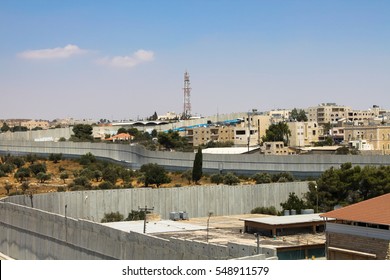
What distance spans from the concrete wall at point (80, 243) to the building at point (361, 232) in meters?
2.07

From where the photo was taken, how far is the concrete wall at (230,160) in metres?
46.8

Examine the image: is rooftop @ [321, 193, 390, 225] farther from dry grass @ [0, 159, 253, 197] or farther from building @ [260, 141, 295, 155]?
building @ [260, 141, 295, 155]

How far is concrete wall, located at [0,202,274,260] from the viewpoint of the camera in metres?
19.8

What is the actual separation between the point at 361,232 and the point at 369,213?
1.56ft

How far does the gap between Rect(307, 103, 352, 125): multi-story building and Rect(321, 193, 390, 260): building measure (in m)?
134

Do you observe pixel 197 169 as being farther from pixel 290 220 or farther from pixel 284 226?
pixel 284 226

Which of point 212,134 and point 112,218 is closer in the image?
point 112,218

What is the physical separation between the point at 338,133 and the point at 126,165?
184 ft

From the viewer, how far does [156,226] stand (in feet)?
94.4

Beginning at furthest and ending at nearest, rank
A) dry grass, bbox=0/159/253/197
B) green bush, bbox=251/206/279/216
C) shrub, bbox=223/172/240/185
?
1. dry grass, bbox=0/159/253/197
2. shrub, bbox=223/172/240/185
3. green bush, bbox=251/206/279/216

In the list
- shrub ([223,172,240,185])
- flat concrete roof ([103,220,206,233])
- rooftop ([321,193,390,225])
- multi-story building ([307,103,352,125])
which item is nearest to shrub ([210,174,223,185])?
shrub ([223,172,240,185])

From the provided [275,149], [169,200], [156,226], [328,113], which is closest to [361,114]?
[328,113]

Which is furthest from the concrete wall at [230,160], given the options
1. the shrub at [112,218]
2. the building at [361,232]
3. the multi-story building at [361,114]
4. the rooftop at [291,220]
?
the multi-story building at [361,114]

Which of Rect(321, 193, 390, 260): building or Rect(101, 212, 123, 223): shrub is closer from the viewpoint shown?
Rect(321, 193, 390, 260): building
